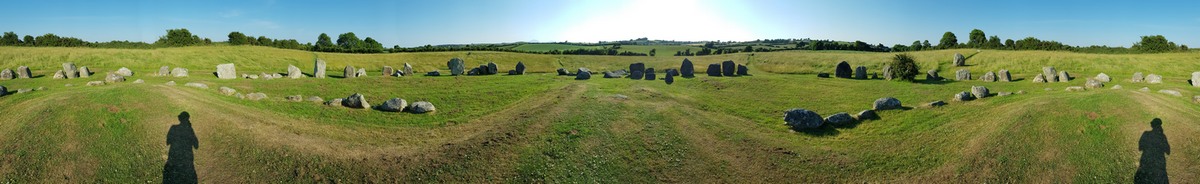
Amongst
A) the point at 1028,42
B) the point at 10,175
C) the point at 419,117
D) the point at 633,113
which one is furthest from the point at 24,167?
the point at 1028,42

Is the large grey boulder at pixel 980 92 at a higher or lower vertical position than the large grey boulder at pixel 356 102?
higher

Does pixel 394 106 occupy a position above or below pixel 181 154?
above

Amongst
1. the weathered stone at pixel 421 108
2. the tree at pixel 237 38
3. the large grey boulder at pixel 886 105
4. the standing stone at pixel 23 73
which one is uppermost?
the tree at pixel 237 38

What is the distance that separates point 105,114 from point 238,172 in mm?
8478

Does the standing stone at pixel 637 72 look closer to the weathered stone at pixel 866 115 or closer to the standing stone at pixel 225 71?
the weathered stone at pixel 866 115

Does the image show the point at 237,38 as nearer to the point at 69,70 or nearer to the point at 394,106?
the point at 69,70

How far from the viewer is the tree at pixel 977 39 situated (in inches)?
3374

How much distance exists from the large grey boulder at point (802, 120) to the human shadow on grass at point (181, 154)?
22.5 metres

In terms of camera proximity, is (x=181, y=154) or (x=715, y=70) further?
(x=715, y=70)

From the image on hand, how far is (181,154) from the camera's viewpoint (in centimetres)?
1752

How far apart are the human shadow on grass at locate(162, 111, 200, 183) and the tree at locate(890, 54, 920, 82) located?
48.0m

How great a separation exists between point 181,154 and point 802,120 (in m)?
23.9

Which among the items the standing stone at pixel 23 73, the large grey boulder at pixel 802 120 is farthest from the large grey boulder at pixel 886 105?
the standing stone at pixel 23 73

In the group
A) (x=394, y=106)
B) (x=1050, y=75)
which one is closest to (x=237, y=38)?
(x=394, y=106)
